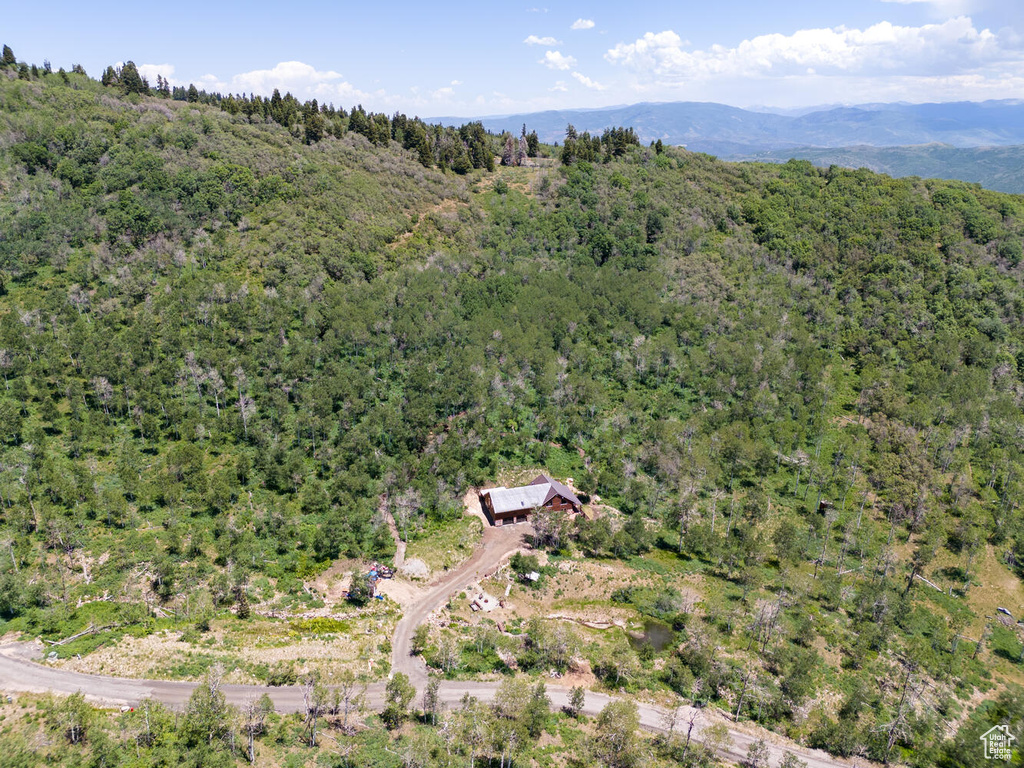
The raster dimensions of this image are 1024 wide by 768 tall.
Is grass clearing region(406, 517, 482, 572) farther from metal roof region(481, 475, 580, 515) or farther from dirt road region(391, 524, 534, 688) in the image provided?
metal roof region(481, 475, 580, 515)

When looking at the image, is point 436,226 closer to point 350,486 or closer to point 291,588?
point 350,486

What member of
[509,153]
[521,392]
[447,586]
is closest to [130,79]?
[509,153]

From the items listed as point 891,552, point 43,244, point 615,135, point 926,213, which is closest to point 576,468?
point 891,552

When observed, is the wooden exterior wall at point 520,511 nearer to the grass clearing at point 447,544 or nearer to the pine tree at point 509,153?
the grass clearing at point 447,544

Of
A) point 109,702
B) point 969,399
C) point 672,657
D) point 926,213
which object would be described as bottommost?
point 672,657

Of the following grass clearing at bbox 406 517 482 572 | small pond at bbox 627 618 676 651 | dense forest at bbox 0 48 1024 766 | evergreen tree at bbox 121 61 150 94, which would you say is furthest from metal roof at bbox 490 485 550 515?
evergreen tree at bbox 121 61 150 94

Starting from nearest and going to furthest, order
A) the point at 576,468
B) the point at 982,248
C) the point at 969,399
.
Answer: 1. the point at 576,468
2. the point at 969,399
3. the point at 982,248

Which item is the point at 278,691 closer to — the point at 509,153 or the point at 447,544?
the point at 447,544
